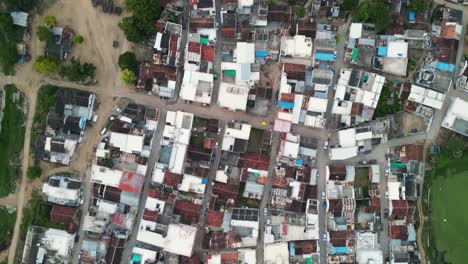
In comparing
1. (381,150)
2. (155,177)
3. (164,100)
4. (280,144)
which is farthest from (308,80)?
(155,177)

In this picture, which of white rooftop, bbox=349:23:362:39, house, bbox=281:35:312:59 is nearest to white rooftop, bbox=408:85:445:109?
white rooftop, bbox=349:23:362:39

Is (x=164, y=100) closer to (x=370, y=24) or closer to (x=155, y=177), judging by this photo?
(x=155, y=177)

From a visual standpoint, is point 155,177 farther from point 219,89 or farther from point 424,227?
point 424,227

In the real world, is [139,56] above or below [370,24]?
below

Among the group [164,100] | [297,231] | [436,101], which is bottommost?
[297,231]

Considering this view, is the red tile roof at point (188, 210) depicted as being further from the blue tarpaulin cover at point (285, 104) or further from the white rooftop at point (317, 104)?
the white rooftop at point (317, 104)

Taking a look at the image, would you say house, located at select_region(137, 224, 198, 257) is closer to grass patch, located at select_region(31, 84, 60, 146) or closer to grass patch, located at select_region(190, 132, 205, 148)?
grass patch, located at select_region(190, 132, 205, 148)

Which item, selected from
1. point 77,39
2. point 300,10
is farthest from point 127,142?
point 300,10
